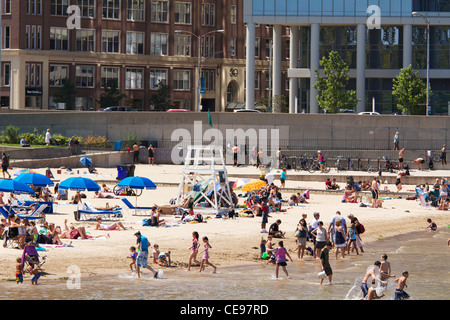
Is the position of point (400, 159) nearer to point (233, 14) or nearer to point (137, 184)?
point (137, 184)

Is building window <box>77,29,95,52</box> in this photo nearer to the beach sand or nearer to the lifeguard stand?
the beach sand

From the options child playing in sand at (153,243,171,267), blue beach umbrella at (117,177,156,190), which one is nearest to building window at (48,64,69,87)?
blue beach umbrella at (117,177,156,190)

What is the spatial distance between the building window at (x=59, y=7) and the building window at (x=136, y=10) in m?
7.51

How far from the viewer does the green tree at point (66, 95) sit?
98875 millimetres

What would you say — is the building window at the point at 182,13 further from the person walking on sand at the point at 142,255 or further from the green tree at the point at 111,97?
the person walking on sand at the point at 142,255

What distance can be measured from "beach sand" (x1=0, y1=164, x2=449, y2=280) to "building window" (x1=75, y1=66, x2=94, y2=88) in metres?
43.2

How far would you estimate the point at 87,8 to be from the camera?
102750 mm

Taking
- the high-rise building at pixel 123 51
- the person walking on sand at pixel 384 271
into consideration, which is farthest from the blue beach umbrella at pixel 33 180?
the high-rise building at pixel 123 51

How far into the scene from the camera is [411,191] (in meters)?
60.1
